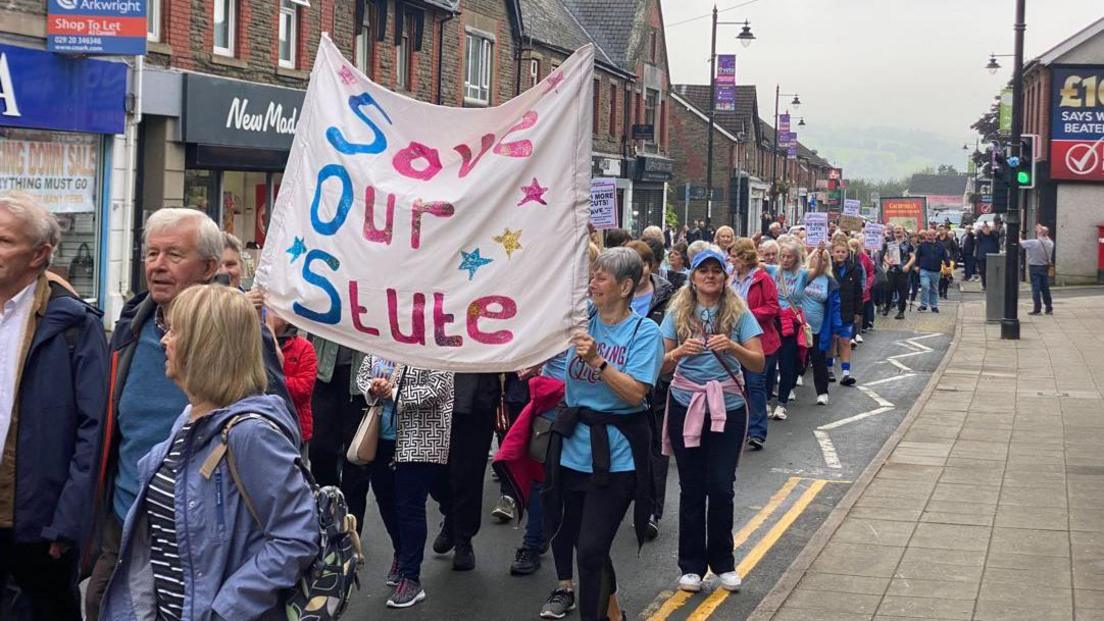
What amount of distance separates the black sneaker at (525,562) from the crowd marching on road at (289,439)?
10mm

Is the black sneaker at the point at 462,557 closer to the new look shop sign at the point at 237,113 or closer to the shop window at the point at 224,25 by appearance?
the new look shop sign at the point at 237,113

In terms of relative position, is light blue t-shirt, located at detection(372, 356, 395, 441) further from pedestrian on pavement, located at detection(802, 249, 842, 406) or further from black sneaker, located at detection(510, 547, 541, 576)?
pedestrian on pavement, located at detection(802, 249, 842, 406)

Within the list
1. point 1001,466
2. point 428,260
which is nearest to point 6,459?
point 428,260

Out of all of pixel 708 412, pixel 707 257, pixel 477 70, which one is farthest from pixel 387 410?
pixel 477 70

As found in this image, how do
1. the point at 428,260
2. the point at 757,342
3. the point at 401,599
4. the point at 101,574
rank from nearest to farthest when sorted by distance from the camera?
the point at 101,574 < the point at 428,260 < the point at 401,599 < the point at 757,342

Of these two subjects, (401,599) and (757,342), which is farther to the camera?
(757,342)

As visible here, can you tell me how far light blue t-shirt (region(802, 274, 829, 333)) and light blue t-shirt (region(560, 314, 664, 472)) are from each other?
8507 mm

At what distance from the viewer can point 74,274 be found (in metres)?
19.1

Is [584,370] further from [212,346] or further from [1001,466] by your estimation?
[1001,466]

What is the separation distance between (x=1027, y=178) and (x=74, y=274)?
16.2m

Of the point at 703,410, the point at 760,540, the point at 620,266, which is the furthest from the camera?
the point at 760,540

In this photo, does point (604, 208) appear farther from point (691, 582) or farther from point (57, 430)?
point (57, 430)

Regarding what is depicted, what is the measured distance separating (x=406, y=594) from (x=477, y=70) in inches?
Answer: 1066

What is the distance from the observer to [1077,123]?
143ft
